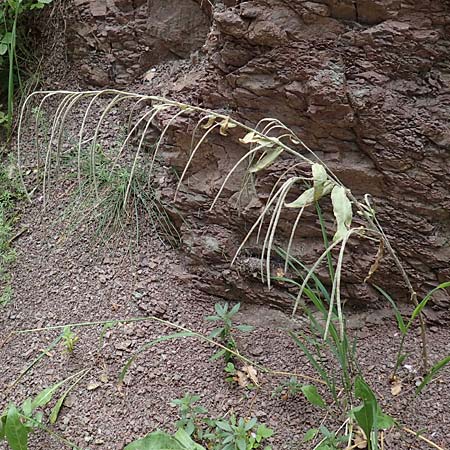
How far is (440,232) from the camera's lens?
148 centimetres

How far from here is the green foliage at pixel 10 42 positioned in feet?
6.68

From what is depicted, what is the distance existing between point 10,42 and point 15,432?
1.31m

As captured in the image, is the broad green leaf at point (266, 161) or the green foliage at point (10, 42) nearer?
the broad green leaf at point (266, 161)

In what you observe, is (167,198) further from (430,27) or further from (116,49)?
(430,27)

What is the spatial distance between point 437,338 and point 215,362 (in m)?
0.54

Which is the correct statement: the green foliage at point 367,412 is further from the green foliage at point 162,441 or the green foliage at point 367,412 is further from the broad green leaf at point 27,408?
the broad green leaf at point 27,408

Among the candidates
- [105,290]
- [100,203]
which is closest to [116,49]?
[100,203]

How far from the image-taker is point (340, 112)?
1433mm

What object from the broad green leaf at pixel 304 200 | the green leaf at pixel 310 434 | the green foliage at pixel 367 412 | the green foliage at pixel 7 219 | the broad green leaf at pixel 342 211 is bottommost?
the green leaf at pixel 310 434

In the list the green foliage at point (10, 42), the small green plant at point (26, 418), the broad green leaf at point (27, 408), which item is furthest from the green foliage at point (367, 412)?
the green foliage at point (10, 42)

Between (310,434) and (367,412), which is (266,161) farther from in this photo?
(310,434)

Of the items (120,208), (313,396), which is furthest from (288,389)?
(120,208)

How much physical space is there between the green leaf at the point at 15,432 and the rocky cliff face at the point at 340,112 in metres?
0.57

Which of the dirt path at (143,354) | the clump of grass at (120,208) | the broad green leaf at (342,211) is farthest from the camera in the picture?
the clump of grass at (120,208)
